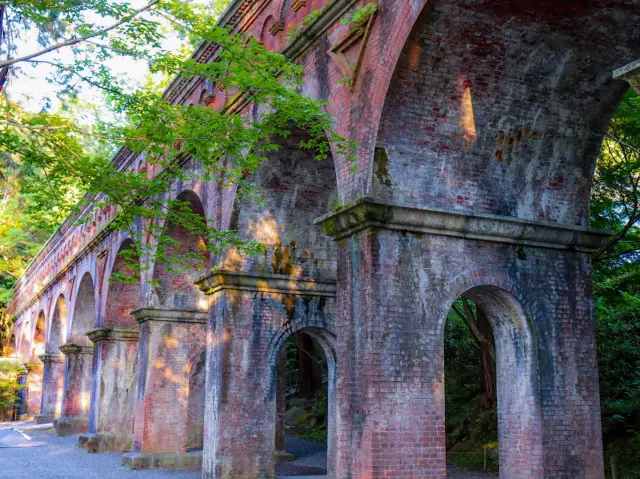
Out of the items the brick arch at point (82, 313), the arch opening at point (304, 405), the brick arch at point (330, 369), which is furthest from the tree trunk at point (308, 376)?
the brick arch at point (330, 369)

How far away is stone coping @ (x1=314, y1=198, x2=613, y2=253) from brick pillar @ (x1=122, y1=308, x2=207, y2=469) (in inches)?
339

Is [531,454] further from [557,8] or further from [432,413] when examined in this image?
[557,8]

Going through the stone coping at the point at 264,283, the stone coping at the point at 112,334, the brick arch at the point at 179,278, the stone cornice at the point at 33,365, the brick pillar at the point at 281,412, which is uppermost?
the brick arch at the point at 179,278

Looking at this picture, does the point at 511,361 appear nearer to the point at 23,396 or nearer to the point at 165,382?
the point at 165,382

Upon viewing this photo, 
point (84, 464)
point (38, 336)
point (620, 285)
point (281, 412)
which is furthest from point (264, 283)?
point (38, 336)

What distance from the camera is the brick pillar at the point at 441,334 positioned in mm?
7898

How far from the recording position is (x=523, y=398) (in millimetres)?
8648

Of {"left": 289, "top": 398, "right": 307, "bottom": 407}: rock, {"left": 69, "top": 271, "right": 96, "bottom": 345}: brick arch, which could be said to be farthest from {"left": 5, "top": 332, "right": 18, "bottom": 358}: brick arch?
{"left": 289, "top": 398, "right": 307, "bottom": 407}: rock

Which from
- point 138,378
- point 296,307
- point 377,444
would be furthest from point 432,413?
point 138,378

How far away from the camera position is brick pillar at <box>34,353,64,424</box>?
31719 millimetres

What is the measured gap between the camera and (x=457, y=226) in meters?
8.55

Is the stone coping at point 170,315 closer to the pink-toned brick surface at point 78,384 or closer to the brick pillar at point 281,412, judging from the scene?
the brick pillar at point 281,412

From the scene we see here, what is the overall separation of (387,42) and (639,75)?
4081mm

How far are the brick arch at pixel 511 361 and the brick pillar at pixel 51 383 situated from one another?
2689 cm
